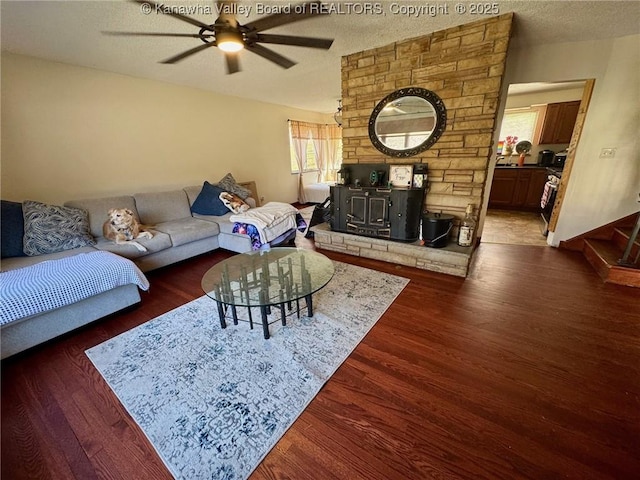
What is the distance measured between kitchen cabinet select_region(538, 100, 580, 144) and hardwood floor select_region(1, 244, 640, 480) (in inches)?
167

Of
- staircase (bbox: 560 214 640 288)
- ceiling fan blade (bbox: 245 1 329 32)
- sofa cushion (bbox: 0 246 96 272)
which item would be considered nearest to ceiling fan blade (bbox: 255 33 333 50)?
ceiling fan blade (bbox: 245 1 329 32)

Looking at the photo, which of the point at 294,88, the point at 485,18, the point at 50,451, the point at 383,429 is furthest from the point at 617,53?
the point at 50,451

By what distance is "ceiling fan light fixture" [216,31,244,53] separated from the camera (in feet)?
5.38

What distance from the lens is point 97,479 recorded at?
3.53 feet

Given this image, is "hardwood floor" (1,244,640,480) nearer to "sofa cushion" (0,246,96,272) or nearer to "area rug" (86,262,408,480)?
"area rug" (86,262,408,480)

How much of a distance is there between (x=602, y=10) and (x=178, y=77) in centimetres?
445

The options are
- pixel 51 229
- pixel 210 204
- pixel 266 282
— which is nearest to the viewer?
pixel 266 282

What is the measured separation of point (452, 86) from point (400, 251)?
176 centimetres

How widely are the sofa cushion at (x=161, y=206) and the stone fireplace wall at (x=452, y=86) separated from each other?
2.68 meters

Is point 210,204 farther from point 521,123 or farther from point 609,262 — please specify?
point 521,123

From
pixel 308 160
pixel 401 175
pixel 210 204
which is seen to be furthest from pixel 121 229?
pixel 308 160

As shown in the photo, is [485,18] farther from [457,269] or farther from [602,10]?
[457,269]

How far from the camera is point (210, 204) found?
12.1ft

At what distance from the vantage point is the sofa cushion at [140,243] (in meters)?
2.54
